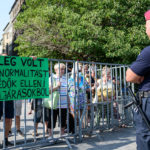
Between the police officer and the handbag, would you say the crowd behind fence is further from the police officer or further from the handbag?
the police officer

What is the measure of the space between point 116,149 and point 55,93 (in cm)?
164

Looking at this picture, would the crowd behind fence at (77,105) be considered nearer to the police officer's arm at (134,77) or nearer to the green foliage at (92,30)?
the police officer's arm at (134,77)

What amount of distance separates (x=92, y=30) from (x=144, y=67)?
14404 mm

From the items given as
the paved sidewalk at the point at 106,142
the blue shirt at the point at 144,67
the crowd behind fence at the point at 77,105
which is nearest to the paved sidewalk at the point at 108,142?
the paved sidewalk at the point at 106,142

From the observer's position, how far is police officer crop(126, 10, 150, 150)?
7.73 ft

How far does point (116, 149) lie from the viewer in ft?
16.6

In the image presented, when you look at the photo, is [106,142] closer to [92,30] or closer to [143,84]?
[143,84]

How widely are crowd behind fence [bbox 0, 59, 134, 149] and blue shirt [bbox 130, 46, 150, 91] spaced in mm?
2845

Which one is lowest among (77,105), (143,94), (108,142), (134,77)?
(108,142)

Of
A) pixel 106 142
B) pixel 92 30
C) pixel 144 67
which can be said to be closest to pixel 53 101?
pixel 106 142

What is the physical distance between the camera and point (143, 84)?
2484mm

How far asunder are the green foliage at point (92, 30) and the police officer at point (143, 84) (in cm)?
1370

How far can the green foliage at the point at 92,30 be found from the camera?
644 inches

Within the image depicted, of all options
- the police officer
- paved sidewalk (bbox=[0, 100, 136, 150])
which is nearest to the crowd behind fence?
paved sidewalk (bbox=[0, 100, 136, 150])
